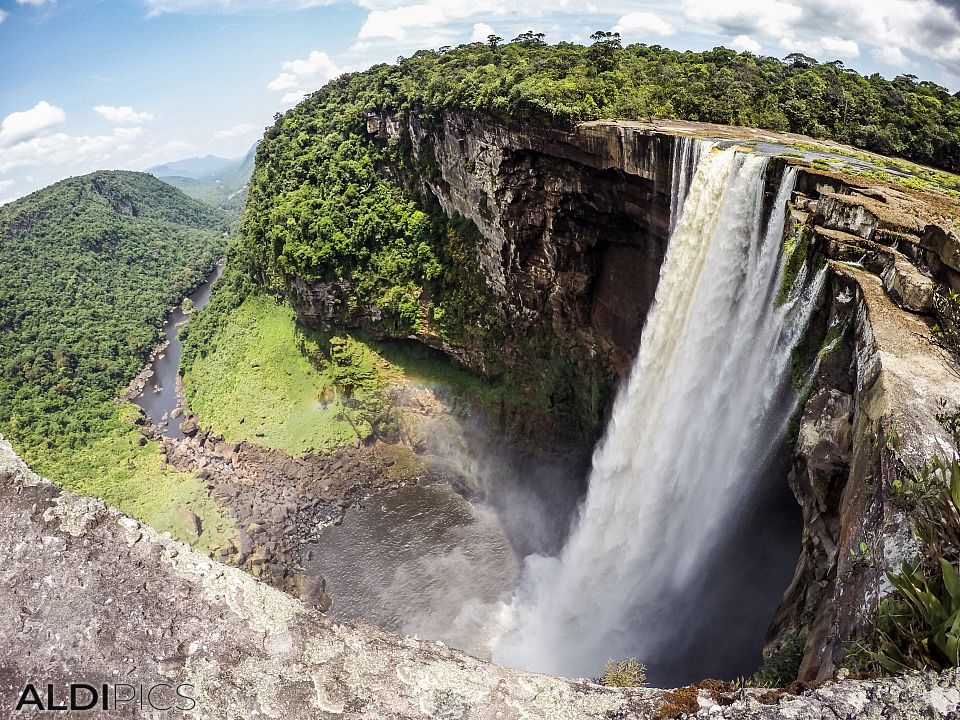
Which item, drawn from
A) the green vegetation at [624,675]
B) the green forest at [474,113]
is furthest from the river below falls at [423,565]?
the green forest at [474,113]

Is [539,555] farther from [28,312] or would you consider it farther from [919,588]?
[28,312]

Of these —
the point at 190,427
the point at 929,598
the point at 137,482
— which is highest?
the point at 929,598

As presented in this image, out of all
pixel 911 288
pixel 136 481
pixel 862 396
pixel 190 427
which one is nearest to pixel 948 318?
pixel 911 288

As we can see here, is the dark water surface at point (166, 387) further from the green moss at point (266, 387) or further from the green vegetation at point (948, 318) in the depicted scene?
the green vegetation at point (948, 318)

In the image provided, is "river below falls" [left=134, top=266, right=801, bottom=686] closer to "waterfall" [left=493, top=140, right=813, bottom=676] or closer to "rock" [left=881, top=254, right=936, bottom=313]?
"waterfall" [left=493, top=140, right=813, bottom=676]

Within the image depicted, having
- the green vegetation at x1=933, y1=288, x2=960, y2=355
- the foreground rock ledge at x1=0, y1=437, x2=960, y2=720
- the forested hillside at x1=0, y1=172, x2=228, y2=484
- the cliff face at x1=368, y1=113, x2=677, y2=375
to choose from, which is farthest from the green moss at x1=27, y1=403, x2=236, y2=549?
the green vegetation at x1=933, y1=288, x2=960, y2=355

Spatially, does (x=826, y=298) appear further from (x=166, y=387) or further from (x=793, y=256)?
(x=166, y=387)
